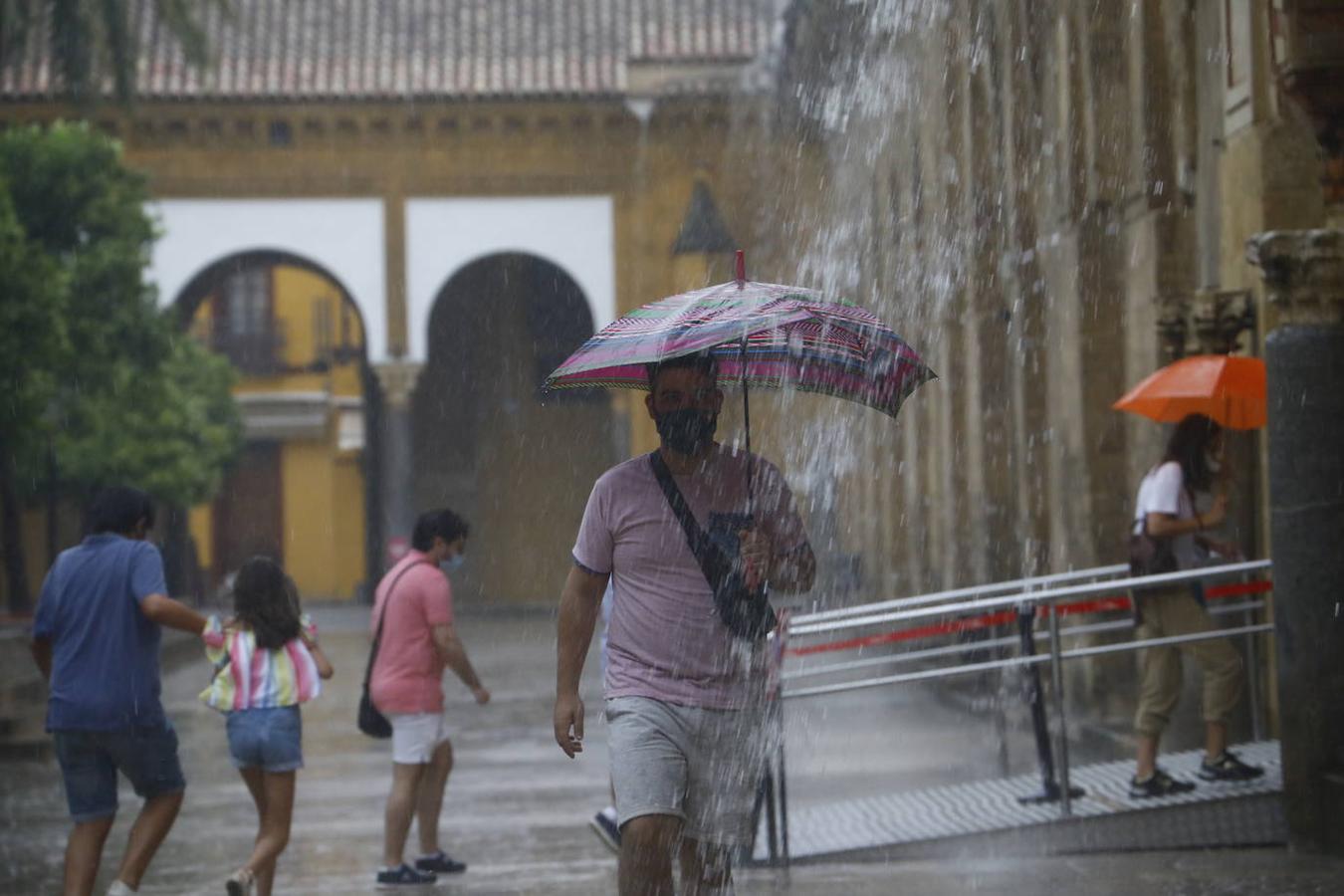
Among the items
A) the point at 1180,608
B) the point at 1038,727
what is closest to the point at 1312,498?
the point at 1180,608

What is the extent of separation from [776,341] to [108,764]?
3.47 meters

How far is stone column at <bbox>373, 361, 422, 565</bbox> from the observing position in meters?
37.1

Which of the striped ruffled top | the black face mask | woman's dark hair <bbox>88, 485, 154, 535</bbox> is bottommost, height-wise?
the striped ruffled top

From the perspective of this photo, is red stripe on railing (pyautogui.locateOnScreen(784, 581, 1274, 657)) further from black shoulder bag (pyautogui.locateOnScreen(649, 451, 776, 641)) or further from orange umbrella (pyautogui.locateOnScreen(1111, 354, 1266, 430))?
black shoulder bag (pyautogui.locateOnScreen(649, 451, 776, 641))

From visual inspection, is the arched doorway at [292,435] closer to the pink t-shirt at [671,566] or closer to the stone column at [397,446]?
the stone column at [397,446]

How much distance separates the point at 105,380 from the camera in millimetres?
34062

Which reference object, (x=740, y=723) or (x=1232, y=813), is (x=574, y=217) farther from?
(x=740, y=723)

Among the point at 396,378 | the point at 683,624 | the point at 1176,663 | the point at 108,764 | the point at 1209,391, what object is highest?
the point at 396,378

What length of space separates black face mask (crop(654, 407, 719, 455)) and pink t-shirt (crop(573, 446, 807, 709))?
6 cm

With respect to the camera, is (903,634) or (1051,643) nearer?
(1051,643)

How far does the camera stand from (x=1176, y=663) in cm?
930

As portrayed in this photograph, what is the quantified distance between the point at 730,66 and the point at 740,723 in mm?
32331

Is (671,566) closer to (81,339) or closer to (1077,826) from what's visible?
(1077,826)

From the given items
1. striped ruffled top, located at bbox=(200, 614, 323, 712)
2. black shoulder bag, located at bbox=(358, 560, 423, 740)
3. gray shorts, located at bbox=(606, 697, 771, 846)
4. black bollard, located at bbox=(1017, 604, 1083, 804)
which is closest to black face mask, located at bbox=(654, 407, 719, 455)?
gray shorts, located at bbox=(606, 697, 771, 846)
